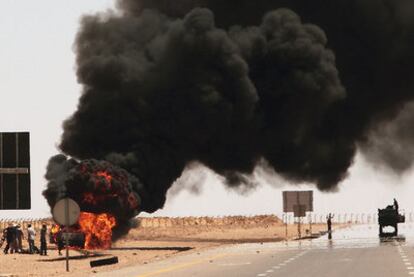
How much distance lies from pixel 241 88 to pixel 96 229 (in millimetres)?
24672

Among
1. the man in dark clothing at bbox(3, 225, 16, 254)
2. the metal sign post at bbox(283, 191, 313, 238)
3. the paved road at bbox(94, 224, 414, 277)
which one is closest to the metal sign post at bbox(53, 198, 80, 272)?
the paved road at bbox(94, 224, 414, 277)

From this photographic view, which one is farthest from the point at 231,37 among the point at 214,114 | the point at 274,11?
the point at 214,114

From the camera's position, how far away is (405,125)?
95.9 m

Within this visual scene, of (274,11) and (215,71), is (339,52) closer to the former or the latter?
(274,11)

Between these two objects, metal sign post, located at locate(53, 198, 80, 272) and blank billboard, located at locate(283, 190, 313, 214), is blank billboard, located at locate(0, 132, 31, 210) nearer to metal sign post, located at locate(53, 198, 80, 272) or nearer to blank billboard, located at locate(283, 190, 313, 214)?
metal sign post, located at locate(53, 198, 80, 272)

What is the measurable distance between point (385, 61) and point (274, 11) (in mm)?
12083

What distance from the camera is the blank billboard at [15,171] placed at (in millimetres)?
34375

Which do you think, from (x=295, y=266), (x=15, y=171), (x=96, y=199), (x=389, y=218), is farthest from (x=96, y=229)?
(x=295, y=266)

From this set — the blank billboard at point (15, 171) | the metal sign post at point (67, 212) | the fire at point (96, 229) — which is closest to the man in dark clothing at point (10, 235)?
the fire at point (96, 229)

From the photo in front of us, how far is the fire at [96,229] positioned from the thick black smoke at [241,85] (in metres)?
8.96

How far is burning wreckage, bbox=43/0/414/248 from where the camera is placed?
7912 cm

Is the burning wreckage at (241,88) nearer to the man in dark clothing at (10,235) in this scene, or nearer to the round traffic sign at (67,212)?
the man in dark clothing at (10,235)

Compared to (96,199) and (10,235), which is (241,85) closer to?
(96,199)

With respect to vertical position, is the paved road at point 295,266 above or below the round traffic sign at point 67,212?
below
